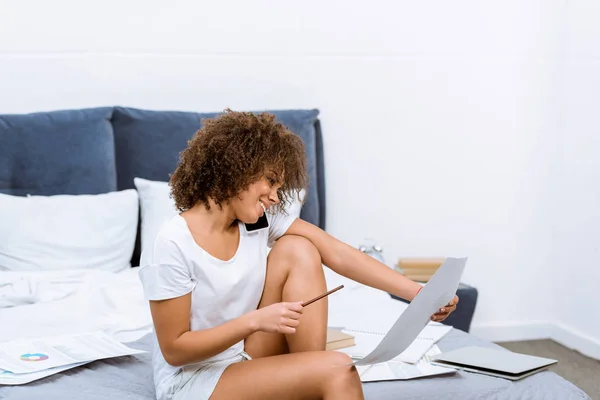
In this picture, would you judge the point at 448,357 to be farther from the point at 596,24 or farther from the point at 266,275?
the point at 596,24

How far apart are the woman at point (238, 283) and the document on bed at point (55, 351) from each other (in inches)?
10.4

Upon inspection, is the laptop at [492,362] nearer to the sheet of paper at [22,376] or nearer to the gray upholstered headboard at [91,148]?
the sheet of paper at [22,376]

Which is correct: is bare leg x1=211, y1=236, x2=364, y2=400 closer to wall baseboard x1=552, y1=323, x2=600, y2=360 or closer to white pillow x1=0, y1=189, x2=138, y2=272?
white pillow x1=0, y1=189, x2=138, y2=272

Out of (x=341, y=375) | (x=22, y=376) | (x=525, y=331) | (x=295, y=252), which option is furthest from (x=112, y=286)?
(x=525, y=331)

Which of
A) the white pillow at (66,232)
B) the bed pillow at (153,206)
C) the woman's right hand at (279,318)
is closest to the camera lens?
the woman's right hand at (279,318)

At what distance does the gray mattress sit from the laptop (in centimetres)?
2

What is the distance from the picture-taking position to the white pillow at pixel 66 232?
2.85 m

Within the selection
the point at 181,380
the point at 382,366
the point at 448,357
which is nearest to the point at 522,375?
the point at 448,357

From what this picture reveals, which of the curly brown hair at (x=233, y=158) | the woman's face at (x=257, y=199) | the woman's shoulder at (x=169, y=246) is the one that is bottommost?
the woman's shoulder at (x=169, y=246)

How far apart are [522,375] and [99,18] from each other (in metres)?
2.44

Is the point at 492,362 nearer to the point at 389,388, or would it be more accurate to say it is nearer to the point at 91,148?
the point at 389,388

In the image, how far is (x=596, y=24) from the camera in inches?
141

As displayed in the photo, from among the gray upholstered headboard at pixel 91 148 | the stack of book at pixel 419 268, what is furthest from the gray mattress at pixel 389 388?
the stack of book at pixel 419 268

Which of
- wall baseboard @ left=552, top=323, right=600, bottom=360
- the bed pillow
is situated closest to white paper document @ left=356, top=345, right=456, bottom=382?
the bed pillow
